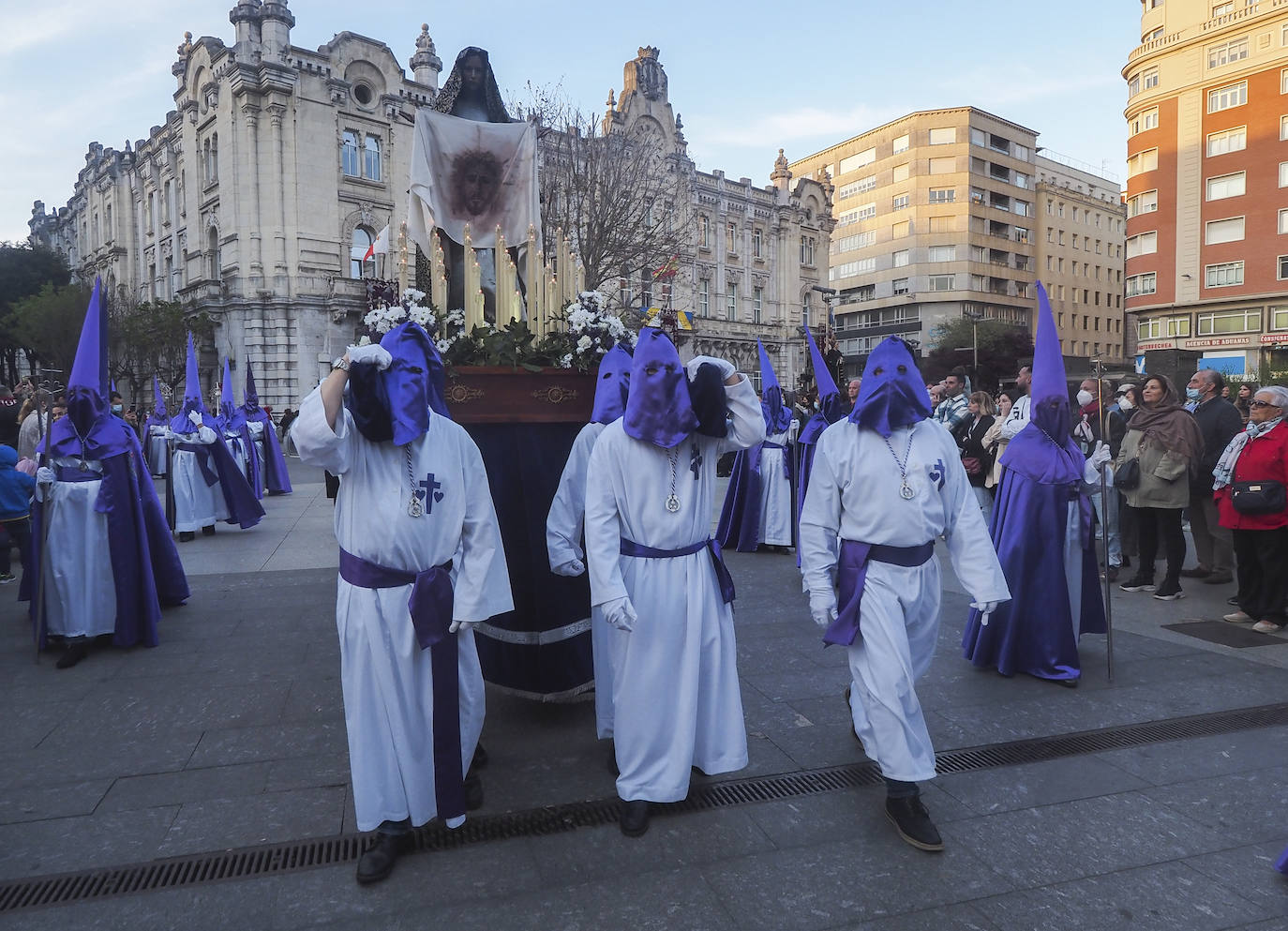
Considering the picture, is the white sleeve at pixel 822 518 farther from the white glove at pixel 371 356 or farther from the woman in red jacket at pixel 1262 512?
the woman in red jacket at pixel 1262 512

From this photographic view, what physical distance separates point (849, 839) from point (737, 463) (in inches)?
269

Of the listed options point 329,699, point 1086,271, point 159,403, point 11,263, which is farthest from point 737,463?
point 1086,271

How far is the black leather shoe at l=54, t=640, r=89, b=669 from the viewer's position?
592 centimetres

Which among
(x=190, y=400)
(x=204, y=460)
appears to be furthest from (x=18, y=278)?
(x=204, y=460)

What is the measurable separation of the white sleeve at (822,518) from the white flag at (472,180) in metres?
2.66

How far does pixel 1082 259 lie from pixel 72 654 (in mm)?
83586

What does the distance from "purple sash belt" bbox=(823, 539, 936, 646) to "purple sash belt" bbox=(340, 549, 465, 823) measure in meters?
1.55

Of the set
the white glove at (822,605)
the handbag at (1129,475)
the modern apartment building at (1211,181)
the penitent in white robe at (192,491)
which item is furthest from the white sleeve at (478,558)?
the modern apartment building at (1211,181)

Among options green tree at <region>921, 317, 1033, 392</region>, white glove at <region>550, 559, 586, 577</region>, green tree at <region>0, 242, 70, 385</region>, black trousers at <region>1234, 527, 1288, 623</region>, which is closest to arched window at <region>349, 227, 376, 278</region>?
green tree at <region>0, 242, 70, 385</region>

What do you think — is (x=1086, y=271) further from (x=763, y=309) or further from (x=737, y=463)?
(x=737, y=463)

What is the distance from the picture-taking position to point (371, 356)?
319cm

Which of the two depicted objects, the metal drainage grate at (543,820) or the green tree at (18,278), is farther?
the green tree at (18,278)

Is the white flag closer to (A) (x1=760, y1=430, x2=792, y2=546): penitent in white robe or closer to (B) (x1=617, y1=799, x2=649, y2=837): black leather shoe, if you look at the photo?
(B) (x1=617, y1=799, x2=649, y2=837): black leather shoe

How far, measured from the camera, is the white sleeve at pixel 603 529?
358 centimetres
